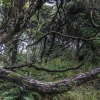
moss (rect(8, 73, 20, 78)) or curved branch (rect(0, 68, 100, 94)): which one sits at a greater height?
moss (rect(8, 73, 20, 78))

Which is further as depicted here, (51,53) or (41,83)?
(51,53)

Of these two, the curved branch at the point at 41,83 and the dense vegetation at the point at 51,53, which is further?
the dense vegetation at the point at 51,53

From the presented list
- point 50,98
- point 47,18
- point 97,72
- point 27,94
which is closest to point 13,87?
point 27,94

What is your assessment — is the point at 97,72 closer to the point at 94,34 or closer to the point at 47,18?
the point at 94,34

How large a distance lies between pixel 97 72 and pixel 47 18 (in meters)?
4.96

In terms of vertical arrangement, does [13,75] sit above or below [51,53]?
above

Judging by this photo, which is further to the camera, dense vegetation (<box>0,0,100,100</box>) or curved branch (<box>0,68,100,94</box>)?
dense vegetation (<box>0,0,100,100</box>)

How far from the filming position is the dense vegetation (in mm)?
3666

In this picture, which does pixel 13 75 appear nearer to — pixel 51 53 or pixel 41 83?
pixel 41 83

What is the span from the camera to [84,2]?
6.67 metres

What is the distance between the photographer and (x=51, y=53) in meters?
7.98

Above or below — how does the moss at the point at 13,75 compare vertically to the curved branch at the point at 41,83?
above

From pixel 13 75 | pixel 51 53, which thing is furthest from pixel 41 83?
pixel 51 53

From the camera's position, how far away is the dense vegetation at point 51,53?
367 cm
